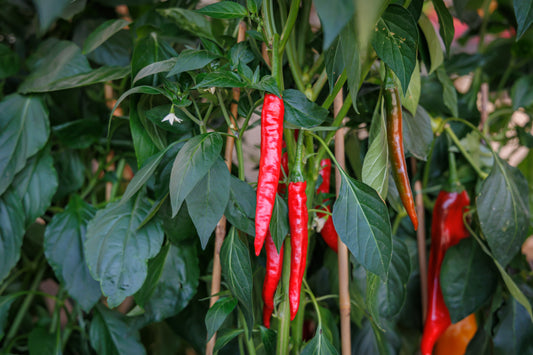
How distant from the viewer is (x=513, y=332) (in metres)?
0.81

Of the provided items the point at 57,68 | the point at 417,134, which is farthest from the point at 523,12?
the point at 57,68

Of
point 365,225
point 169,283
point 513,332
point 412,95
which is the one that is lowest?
point 513,332

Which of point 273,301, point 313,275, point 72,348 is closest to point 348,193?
point 273,301

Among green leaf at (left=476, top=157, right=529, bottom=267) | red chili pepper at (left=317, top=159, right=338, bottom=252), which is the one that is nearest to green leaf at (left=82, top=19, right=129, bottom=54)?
red chili pepper at (left=317, top=159, right=338, bottom=252)

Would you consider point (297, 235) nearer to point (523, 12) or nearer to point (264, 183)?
point (264, 183)

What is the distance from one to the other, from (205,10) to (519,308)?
0.78 m

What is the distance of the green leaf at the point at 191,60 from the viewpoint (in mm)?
507

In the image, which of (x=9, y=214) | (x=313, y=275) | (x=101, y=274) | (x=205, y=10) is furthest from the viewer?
(x=313, y=275)

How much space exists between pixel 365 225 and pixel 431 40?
1.07 feet

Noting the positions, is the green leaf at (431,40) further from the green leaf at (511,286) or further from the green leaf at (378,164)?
the green leaf at (511,286)

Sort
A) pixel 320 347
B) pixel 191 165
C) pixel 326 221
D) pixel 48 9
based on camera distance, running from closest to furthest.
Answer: pixel 48 9 < pixel 191 165 < pixel 320 347 < pixel 326 221

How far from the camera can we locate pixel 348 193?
54 cm

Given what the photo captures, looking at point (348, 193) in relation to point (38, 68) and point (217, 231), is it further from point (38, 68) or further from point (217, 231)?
point (38, 68)

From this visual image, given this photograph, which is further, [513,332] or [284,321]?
[513,332]
